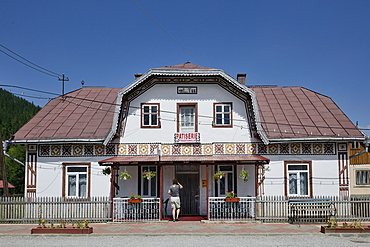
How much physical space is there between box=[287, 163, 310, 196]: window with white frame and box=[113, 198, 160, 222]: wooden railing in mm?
5883

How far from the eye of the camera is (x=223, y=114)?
17750 mm

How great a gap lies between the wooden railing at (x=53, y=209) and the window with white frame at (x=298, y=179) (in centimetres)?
785

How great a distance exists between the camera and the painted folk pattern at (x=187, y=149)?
17.3m

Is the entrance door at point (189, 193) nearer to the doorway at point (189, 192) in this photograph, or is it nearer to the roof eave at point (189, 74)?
the doorway at point (189, 192)

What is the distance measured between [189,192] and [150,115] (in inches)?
154

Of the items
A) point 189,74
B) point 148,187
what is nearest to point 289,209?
point 148,187

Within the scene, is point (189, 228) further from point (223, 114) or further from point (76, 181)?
point (76, 181)

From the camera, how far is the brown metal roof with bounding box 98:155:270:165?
16000 mm

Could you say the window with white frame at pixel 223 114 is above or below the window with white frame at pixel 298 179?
above

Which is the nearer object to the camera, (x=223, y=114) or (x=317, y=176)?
(x=317, y=176)

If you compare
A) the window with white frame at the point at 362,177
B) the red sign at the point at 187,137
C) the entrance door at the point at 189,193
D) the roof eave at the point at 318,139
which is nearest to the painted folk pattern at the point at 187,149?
the red sign at the point at 187,137

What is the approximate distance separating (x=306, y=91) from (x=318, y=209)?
7.76 meters

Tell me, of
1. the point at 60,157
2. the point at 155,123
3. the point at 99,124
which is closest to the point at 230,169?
the point at 155,123

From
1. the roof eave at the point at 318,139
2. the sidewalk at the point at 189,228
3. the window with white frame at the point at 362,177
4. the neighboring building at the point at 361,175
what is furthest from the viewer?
the window with white frame at the point at 362,177
